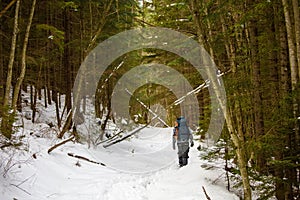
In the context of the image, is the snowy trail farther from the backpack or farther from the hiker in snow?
the backpack

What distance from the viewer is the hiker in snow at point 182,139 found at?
11.2 meters

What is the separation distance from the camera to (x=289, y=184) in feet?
19.2

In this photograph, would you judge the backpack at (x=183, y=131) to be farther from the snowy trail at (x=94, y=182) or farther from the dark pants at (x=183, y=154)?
the snowy trail at (x=94, y=182)

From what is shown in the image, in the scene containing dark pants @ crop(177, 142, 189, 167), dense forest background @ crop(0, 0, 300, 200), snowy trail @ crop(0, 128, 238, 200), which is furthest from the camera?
dark pants @ crop(177, 142, 189, 167)

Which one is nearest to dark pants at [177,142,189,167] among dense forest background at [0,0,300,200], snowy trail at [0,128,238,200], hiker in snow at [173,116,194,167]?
hiker in snow at [173,116,194,167]

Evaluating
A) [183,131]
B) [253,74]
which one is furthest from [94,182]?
[253,74]

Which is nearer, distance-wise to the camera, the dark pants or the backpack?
the dark pants

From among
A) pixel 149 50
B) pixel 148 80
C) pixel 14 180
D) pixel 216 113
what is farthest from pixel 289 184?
pixel 148 80

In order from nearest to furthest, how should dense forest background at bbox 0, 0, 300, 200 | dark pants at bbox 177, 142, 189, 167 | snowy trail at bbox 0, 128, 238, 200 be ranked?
dense forest background at bbox 0, 0, 300, 200, snowy trail at bbox 0, 128, 238, 200, dark pants at bbox 177, 142, 189, 167

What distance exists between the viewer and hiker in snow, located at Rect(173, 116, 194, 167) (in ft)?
36.9

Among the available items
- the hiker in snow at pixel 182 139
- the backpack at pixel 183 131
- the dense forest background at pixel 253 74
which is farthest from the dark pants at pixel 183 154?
the dense forest background at pixel 253 74

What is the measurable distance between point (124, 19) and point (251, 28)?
8.55 m

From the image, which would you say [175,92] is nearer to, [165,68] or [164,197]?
[165,68]

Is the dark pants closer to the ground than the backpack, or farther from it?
closer to the ground
